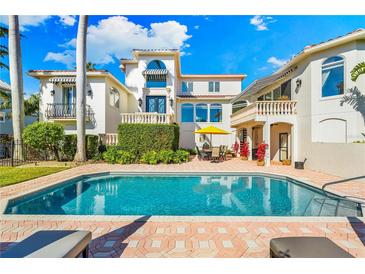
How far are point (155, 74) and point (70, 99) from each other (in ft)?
29.1

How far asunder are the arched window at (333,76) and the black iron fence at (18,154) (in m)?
21.9

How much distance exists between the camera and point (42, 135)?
48.4 ft

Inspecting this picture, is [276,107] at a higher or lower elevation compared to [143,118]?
higher

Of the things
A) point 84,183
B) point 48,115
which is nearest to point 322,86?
point 84,183

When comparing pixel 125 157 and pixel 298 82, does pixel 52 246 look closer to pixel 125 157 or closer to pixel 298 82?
pixel 125 157

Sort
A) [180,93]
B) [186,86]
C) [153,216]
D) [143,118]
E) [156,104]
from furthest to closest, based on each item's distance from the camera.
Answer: [186,86] → [180,93] → [156,104] → [143,118] → [153,216]

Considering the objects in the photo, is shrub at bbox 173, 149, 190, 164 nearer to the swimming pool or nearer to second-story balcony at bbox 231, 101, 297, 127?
the swimming pool

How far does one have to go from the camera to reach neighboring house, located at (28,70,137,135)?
1828 cm

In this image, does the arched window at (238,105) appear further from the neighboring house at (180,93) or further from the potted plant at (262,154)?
the potted plant at (262,154)

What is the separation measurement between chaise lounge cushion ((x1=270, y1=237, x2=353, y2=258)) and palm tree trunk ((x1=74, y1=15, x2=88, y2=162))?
1556 centimetres

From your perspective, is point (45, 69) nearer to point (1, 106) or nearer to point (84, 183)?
point (1, 106)

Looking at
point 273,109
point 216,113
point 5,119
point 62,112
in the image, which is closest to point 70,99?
point 62,112

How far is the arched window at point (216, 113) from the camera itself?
24828 millimetres

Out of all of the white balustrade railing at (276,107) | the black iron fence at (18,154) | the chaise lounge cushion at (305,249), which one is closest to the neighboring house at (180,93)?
the white balustrade railing at (276,107)
